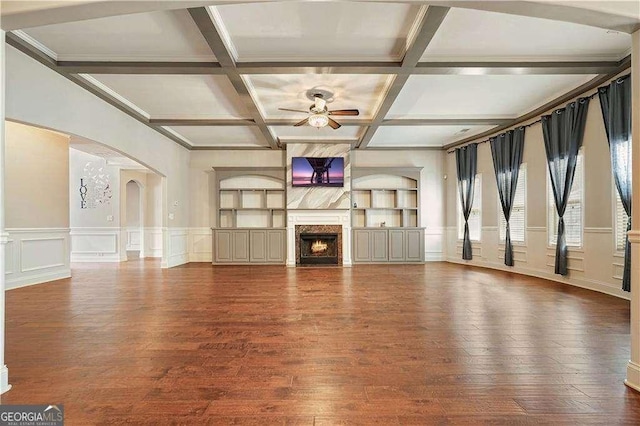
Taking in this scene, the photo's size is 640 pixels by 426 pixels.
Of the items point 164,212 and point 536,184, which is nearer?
point 536,184

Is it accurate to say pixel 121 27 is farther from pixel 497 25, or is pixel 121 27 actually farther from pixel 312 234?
pixel 312 234

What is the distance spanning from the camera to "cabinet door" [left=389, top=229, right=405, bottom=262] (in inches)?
336

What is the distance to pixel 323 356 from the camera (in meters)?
2.63

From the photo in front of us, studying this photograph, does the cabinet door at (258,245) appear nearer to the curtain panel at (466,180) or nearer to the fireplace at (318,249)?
the fireplace at (318,249)

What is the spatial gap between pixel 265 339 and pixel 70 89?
4513 millimetres

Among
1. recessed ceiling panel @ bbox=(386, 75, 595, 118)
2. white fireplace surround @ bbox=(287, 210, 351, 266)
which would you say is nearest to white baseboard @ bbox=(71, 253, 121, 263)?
white fireplace surround @ bbox=(287, 210, 351, 266)

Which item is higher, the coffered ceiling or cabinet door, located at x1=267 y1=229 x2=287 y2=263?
the coffered ceiling

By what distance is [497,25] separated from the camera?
11.5 feet

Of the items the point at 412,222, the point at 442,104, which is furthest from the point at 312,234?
the point at 442,104

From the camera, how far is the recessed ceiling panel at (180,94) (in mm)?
4762

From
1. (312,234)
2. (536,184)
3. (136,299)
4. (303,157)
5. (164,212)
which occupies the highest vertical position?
(303,157)

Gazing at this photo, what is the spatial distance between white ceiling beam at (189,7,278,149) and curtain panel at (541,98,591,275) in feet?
16.9

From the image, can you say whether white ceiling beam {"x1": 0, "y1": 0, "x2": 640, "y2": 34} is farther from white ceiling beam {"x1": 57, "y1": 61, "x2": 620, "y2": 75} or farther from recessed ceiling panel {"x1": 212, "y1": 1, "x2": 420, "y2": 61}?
white ceiling beam {"x1": 57, "y1": 61, "x2": 620, "y2": 75}

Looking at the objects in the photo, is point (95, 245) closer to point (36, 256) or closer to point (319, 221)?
point (36, 256)
